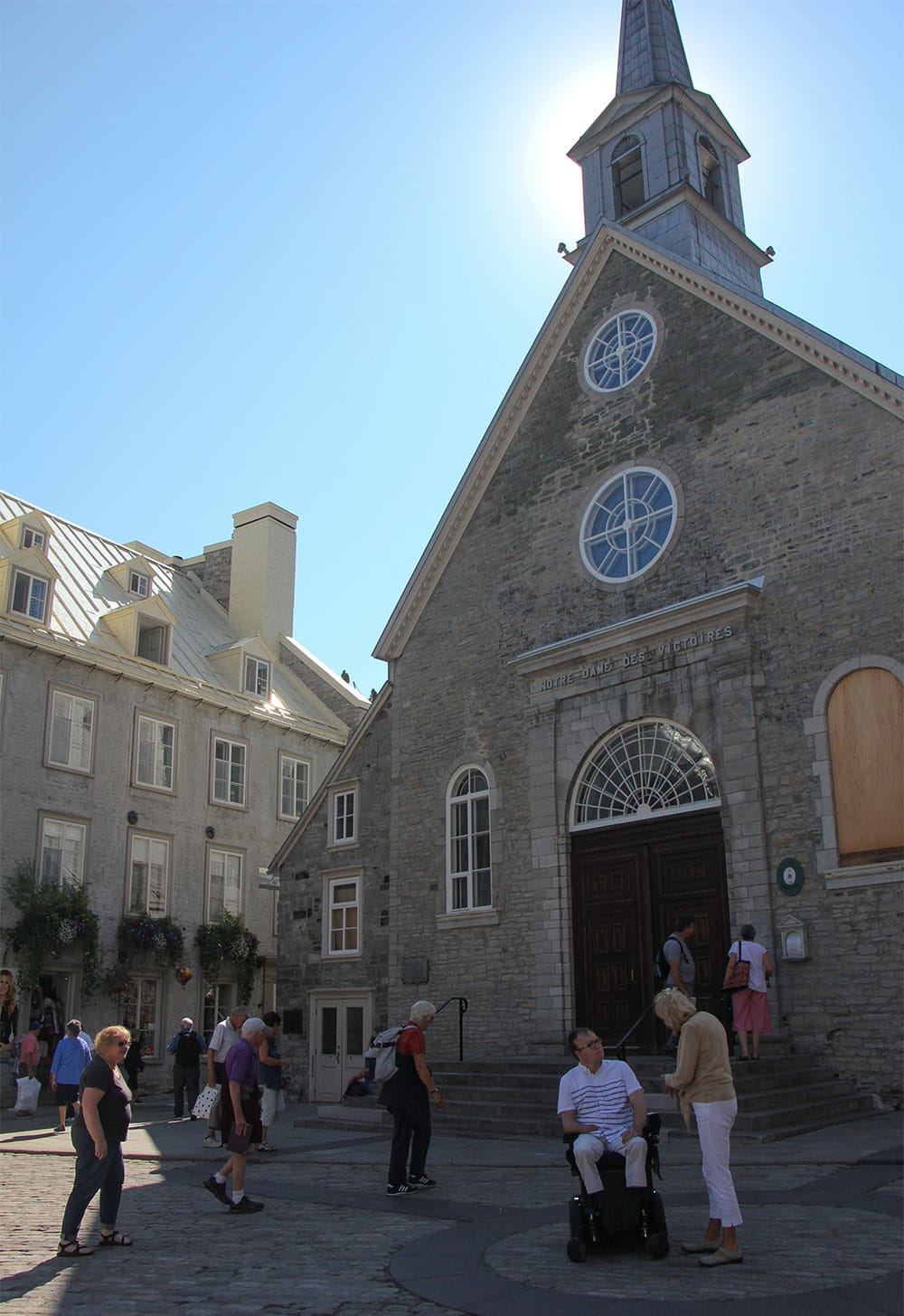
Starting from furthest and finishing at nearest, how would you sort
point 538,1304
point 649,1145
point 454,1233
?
1. point 454,1233
2. point 649,1145
3. point 538,1304

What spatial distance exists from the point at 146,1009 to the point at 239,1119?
17.3m

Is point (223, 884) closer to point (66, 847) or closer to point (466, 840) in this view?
Result: point (66, 847)

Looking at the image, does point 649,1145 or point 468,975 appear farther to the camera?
point 468,975

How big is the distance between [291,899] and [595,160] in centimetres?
1545

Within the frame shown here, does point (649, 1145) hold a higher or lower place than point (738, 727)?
lower

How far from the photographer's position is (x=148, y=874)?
25234 millimetres

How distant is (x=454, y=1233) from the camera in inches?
291

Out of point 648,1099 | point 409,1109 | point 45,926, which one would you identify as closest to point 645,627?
point 648,1099

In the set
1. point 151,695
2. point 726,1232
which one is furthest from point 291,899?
point 726,1232

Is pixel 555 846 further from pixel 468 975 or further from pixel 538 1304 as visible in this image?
pixel 538 1304

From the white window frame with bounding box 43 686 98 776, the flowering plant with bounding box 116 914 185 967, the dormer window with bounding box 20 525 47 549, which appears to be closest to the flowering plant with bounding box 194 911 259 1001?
the flowering plant with bounding box 116 914 185 967

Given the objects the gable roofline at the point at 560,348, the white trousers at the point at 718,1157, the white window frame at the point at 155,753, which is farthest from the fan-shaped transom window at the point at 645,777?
the white window frame at the point at 155,753

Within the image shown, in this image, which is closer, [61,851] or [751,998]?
[751,998]

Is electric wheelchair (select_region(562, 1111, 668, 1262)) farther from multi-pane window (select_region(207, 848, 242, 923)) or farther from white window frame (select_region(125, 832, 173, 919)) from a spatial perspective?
multi-pane window (select_region(207, 848, 242, 923))
